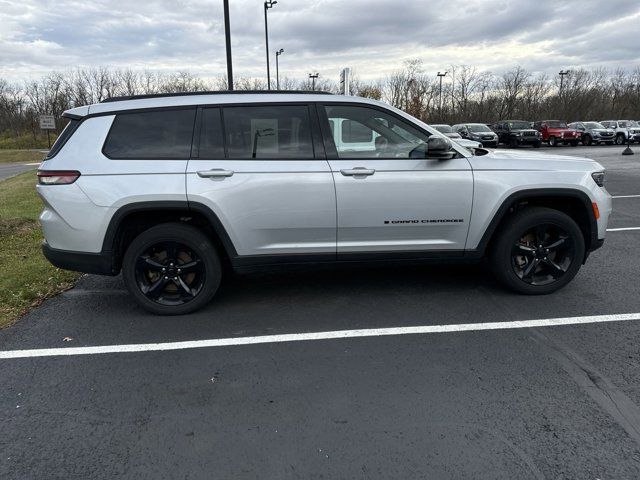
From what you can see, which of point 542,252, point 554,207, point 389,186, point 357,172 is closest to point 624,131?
point 554,207

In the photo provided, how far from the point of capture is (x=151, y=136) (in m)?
4.20

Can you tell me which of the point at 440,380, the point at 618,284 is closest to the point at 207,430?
the point at 440,380

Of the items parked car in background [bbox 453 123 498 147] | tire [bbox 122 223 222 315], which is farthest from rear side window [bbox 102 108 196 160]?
parked car in background [bbox 453 123 498 147]

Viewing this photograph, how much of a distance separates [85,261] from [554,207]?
4363mm

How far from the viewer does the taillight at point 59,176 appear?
160 inches

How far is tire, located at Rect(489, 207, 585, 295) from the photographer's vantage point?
179 inches

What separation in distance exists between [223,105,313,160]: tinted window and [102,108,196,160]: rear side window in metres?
0.37

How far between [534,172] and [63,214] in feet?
13.5

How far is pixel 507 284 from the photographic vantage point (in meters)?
4.68

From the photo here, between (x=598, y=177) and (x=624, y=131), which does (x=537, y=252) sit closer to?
(x=598, y=177)

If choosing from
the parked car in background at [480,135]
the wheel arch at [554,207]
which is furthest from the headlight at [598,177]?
the parked car in background at [480,135]

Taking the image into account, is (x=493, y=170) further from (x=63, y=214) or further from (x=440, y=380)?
(x=63, y=214)

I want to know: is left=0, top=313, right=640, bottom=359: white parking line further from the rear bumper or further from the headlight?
the headlight

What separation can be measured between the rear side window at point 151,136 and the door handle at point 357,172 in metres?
1.35
